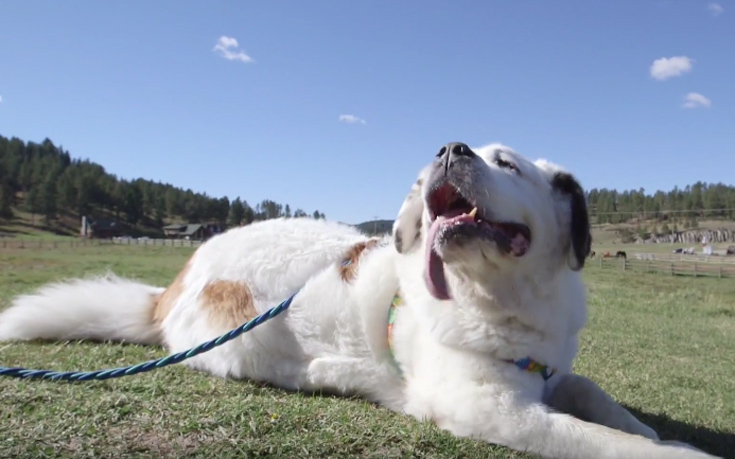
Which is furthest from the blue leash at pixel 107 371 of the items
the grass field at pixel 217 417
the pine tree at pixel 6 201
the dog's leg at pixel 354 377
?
the pine tree at pixel 6 201

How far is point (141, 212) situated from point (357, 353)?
366 feet

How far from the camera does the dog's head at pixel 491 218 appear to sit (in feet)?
8.79

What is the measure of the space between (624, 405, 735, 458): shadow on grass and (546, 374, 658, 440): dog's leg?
367 millimetres

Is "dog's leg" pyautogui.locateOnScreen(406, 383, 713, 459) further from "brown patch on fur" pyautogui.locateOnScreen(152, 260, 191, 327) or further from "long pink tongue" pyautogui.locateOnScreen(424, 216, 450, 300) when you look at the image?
"brown patch on fur" pyautogui.locateOnScreen(152, 260, 191, 327)

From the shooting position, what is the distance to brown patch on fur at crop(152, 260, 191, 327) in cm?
399

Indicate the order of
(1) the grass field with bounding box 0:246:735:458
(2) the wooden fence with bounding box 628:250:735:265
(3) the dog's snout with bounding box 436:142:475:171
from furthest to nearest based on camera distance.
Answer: (2) the wooden fence with bounding box 628:250:735:265 < (3) the dog's snout with bounding box 436:142:475:171 < (1) the grass field with bounding box 0:246:735:458

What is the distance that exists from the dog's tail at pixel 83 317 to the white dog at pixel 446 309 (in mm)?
395

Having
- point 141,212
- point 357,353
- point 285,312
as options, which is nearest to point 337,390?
point 357,353

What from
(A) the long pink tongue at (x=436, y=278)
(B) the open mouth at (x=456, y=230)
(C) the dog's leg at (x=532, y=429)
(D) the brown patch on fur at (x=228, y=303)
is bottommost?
(C) the dog's leg at (x=532, y=429)

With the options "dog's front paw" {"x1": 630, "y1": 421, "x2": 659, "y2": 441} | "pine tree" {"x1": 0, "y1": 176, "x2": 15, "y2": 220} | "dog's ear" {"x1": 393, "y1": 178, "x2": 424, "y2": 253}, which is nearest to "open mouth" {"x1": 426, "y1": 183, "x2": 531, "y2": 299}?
"dog's ear" {"x1": 393, "y1": 178, "x2": 424, "y2": 253}

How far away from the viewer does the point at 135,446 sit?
7.01 ft

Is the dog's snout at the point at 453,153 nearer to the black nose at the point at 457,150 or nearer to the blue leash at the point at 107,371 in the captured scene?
the black nose at the point at 457,150

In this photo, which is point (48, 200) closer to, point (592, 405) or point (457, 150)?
point (457, 150)

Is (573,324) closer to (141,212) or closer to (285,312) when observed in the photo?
(285,312)
